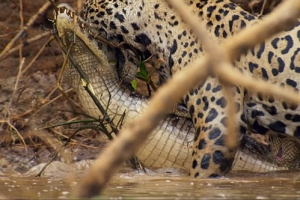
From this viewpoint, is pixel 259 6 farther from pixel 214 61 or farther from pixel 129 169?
pixel 214 61

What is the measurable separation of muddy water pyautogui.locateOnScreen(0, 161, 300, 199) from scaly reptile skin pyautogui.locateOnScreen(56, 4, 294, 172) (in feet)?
0.70

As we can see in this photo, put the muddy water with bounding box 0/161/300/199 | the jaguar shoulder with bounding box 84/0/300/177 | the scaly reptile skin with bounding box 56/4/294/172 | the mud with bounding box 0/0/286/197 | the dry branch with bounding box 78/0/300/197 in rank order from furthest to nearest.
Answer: the mud with bounding box 0/0/286/197
the scaly reptile skin with bounding box 56/4/294/172
the jaguar shoulder with bounding box 84/0/300/177
the muddy water with bounding box 0/161/300/199
the dry branch with bounding box 78/0/300/197

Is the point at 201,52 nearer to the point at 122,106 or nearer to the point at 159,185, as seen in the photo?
the point at 122,106

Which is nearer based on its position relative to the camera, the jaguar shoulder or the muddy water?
the muddy water

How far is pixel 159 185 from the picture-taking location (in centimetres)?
475

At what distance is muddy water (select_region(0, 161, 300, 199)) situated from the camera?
14.2 feet

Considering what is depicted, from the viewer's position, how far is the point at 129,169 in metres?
5.54

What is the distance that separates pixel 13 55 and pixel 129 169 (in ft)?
7.96

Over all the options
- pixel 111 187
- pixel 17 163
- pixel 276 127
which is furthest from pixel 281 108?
pixel 17 163

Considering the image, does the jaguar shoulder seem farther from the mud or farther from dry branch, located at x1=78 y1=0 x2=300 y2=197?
dry branch, located at x1=78 y1=0 x2=300 y2=197

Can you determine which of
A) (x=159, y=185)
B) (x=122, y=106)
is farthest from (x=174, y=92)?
(x=122, y=106)

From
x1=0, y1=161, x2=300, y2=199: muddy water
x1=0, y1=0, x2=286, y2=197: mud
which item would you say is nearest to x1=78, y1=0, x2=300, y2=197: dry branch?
x1=0, y1=161, x2=300, y2=199: muddy water

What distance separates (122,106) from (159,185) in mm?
1216

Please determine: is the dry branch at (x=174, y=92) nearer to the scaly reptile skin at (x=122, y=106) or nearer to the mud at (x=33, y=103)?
the mud at (x=33, y=103)
